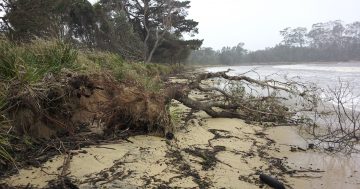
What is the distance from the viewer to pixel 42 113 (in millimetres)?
4840

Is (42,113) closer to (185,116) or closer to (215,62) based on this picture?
(185,116)

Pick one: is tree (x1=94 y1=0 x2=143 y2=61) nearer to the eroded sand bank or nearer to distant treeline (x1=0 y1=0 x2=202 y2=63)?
distant treeline (x1=0 y1=0 x2=202 y2=63)

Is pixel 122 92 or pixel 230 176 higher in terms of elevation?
pixel 122 92

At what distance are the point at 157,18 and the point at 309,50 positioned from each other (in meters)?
63.7

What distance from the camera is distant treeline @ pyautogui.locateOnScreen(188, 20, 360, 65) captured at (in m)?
73.8

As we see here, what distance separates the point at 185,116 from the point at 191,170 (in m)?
3.13

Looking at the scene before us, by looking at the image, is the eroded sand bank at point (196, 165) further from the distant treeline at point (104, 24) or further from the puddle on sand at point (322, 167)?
the distant treeline at point (104, 24)

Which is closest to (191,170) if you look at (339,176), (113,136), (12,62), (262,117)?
(113,136)

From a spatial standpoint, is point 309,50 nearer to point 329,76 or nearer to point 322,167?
point 329,76

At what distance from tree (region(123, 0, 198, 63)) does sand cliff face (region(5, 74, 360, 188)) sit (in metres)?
23.4

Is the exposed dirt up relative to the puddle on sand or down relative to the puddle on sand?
up

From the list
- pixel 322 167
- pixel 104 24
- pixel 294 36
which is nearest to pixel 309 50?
pixel 294 36

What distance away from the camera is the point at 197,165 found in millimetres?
4629

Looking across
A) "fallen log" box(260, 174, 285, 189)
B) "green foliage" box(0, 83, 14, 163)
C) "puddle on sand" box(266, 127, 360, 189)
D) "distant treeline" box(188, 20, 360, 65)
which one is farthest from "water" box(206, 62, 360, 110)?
"distant treeline" box(188, 20, 360, 65)
